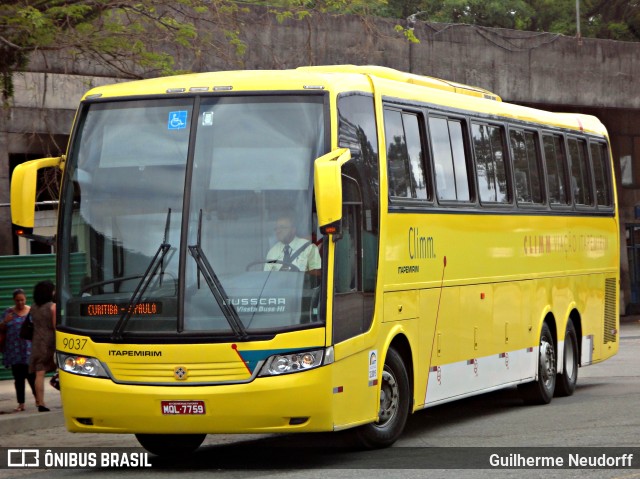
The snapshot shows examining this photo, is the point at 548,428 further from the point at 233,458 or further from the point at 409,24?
the point at 409,24

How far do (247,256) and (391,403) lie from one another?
2368 mm

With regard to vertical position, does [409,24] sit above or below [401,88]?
above

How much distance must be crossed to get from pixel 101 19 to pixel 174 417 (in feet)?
28.5

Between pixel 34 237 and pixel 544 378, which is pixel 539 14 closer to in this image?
pixel 544 378

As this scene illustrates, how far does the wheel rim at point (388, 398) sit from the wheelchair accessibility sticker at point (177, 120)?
113 inches

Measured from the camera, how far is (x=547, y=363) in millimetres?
17172

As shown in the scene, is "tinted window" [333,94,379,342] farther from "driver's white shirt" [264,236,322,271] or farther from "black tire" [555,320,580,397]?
"black tire" [555,320,580,397]

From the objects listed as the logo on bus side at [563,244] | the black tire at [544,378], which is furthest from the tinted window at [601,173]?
the black tire at [544,378]

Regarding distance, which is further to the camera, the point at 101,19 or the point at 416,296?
the point at 101,19

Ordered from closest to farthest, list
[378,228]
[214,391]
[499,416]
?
1. [214,391]
2. [378,228]
3. [499,416]

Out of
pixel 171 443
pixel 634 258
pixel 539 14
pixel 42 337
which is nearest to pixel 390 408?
pixel 171 443

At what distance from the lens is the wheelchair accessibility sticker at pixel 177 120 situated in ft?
37.8

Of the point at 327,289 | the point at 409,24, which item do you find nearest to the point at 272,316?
the point at 327,289

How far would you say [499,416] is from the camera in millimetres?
15562
